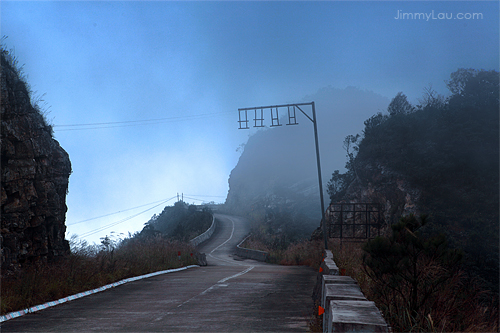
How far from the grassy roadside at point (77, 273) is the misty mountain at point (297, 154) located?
66.9 metres

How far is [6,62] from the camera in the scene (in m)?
14.5

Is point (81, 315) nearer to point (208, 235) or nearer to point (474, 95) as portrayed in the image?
point (474, 95)

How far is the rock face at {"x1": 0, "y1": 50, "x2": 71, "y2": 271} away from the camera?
12.6 metres

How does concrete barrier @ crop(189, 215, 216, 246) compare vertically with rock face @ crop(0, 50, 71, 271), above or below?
below

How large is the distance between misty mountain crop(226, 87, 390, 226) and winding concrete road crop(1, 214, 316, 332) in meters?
73.4

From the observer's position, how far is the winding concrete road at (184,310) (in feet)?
23.6

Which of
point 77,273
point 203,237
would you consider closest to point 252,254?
point 203,237

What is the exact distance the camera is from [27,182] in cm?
1349

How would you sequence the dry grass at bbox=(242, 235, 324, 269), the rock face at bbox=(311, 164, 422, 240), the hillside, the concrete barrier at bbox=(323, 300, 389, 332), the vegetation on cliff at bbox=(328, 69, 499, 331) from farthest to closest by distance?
the rock face at bbox=(311, 164, 422, 240), the hillside, the dry grass at bbox=(242, 235, 324, 269), the vegetation on cliff at bbox=(328, 69, 499, 331), the concrete barrier at bbox=(323, 300, 389, 332)

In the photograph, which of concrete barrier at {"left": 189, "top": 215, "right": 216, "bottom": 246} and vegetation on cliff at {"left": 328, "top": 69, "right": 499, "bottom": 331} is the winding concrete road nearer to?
vegetation on cliff at {"left": 328, "top": 69, "right": 499, "bottom": 331}

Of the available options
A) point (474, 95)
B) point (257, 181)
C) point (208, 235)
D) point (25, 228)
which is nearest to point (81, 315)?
point (25, 228)

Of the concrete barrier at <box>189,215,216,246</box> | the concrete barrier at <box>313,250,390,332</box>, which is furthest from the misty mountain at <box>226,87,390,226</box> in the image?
the concrete barrier at <box>313,250,390,332</box>

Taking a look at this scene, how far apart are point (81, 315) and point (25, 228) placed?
6.25 metres

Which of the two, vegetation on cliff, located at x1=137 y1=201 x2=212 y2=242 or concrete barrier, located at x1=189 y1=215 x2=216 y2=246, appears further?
vegetation on cliff, located at x1=137 y1=201 x2=212 y2=242
